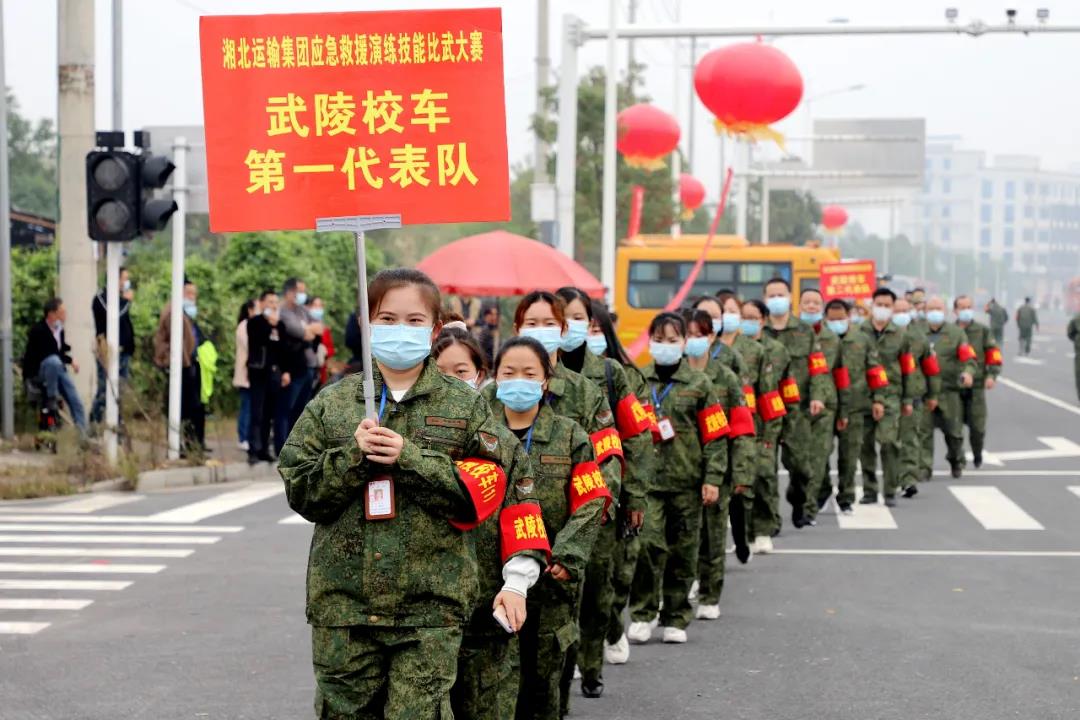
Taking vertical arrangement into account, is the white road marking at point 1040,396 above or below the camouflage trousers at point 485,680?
below

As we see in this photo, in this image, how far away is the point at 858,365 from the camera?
15.6 meters

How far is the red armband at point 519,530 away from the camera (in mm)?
5203

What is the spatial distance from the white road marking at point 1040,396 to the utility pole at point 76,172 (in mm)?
17106

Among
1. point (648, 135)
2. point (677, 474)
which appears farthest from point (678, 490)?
point (648, 135)

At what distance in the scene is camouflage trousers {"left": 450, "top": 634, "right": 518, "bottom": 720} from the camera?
530 cm

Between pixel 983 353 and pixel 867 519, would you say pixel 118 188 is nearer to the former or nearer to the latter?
pixel 867 519

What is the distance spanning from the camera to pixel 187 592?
10.6m

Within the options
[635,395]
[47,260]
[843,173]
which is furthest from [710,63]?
[843,173]

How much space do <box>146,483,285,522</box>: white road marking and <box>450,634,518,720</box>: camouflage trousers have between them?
8980 millimetres

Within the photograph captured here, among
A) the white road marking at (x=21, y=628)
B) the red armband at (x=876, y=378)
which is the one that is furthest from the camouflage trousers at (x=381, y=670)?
the red armband at (x=876, y=378)

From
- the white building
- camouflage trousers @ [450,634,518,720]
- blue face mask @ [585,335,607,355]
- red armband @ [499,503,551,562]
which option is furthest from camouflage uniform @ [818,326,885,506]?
the white building

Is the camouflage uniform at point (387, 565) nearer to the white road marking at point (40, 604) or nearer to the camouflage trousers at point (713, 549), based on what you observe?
the camouflage trousers at point (713, 549)

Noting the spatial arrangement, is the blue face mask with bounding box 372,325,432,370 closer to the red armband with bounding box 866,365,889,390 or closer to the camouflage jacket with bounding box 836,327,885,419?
the camouflage jacket with bounding box 836,327,885,419

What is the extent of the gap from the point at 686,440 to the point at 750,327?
170 inches
